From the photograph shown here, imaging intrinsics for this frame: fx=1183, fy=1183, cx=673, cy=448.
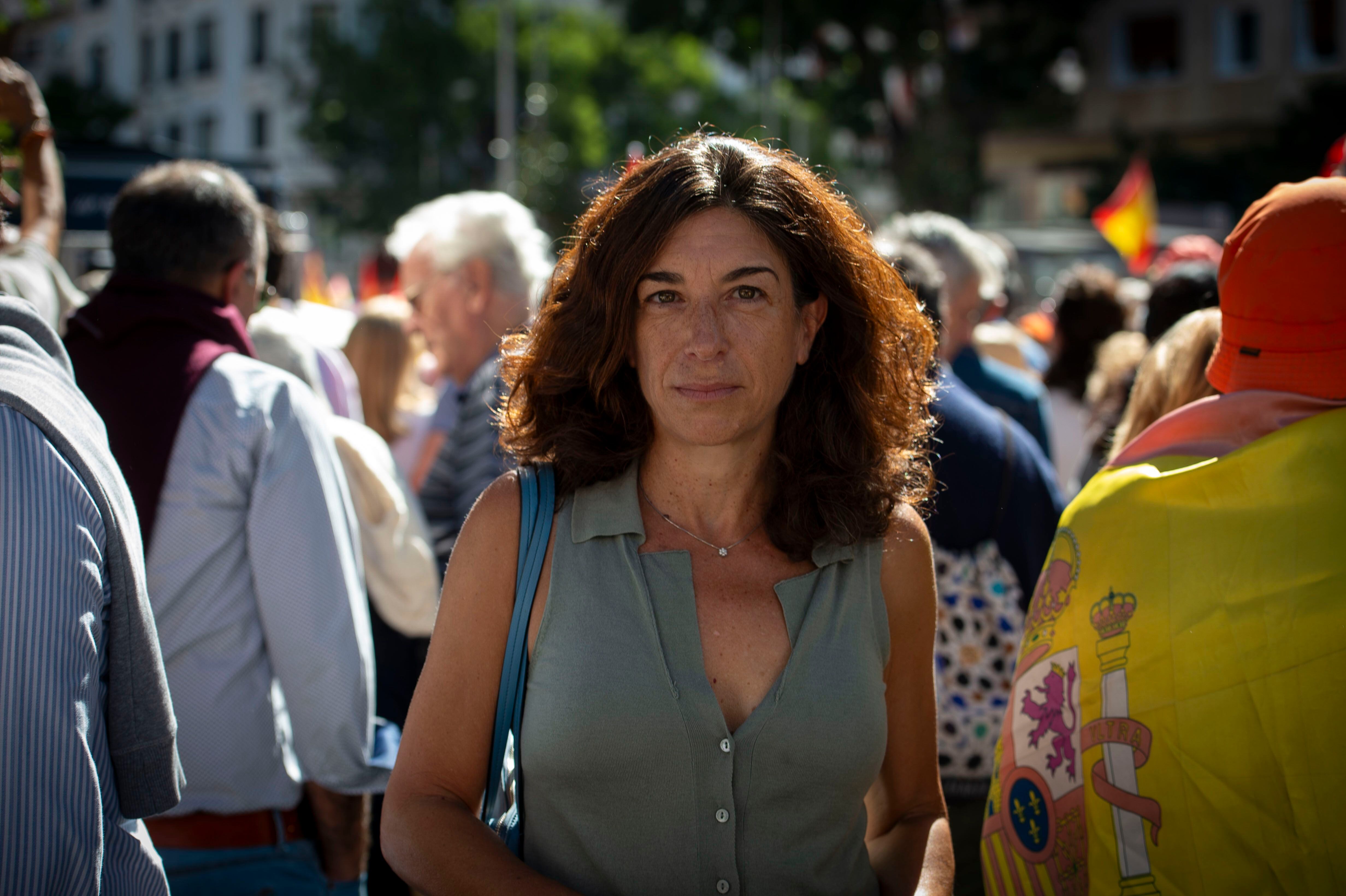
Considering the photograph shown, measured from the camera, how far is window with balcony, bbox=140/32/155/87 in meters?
51.4

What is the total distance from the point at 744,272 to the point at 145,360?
1420 mm

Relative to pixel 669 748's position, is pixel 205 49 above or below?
above

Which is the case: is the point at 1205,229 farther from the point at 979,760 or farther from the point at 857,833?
the point at 857,833

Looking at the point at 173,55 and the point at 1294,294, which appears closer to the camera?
the point at 1294,294

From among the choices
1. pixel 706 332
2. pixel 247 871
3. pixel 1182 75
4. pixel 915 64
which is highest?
pixel 1182 75

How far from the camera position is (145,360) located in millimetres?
2621

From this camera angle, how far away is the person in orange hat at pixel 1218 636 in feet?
5.96

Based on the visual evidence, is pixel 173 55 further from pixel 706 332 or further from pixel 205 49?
pixel 706 332

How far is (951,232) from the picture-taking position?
4.81m

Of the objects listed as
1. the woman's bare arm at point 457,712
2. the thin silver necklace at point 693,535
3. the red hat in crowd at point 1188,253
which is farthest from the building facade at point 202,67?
the woman's bare arm at point 457,712

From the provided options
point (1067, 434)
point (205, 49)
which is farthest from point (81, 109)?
point (1067, 434)

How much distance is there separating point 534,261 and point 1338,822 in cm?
307

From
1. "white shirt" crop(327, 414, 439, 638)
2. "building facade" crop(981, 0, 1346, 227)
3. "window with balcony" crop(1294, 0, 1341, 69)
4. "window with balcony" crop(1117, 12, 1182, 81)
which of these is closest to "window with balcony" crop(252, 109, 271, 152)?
"building facade" crop(981, 0, 1346, 227)

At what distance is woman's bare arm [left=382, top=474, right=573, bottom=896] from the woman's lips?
1.27 ft
